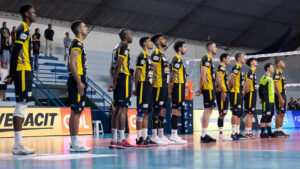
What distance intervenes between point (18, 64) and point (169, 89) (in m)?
3.83

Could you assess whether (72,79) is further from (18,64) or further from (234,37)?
(234,37)

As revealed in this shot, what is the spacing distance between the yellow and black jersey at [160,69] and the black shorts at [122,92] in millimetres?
1373

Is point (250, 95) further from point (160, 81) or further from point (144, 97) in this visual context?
point (144, 97)

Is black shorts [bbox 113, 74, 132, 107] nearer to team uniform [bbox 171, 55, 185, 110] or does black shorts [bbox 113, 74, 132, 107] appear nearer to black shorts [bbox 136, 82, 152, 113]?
black shorts [bbox 136, 82, 152, 113]

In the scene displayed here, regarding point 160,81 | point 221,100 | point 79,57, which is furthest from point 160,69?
point 79,57

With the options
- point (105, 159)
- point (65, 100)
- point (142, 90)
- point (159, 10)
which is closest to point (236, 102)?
point (142, 90)

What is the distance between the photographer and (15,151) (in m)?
6.84

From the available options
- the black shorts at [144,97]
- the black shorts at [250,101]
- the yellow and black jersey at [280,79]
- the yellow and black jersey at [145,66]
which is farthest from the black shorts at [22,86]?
the yellow and black jersey at [280,79]

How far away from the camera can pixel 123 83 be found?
808 cm

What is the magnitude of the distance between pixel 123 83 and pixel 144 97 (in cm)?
78

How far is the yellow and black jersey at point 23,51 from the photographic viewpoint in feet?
22.7

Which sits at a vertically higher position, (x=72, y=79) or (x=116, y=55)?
(x=116, y=55)

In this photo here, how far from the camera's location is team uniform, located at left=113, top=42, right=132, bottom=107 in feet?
26.3

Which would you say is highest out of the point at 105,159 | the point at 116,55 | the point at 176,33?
the point at 176,33
